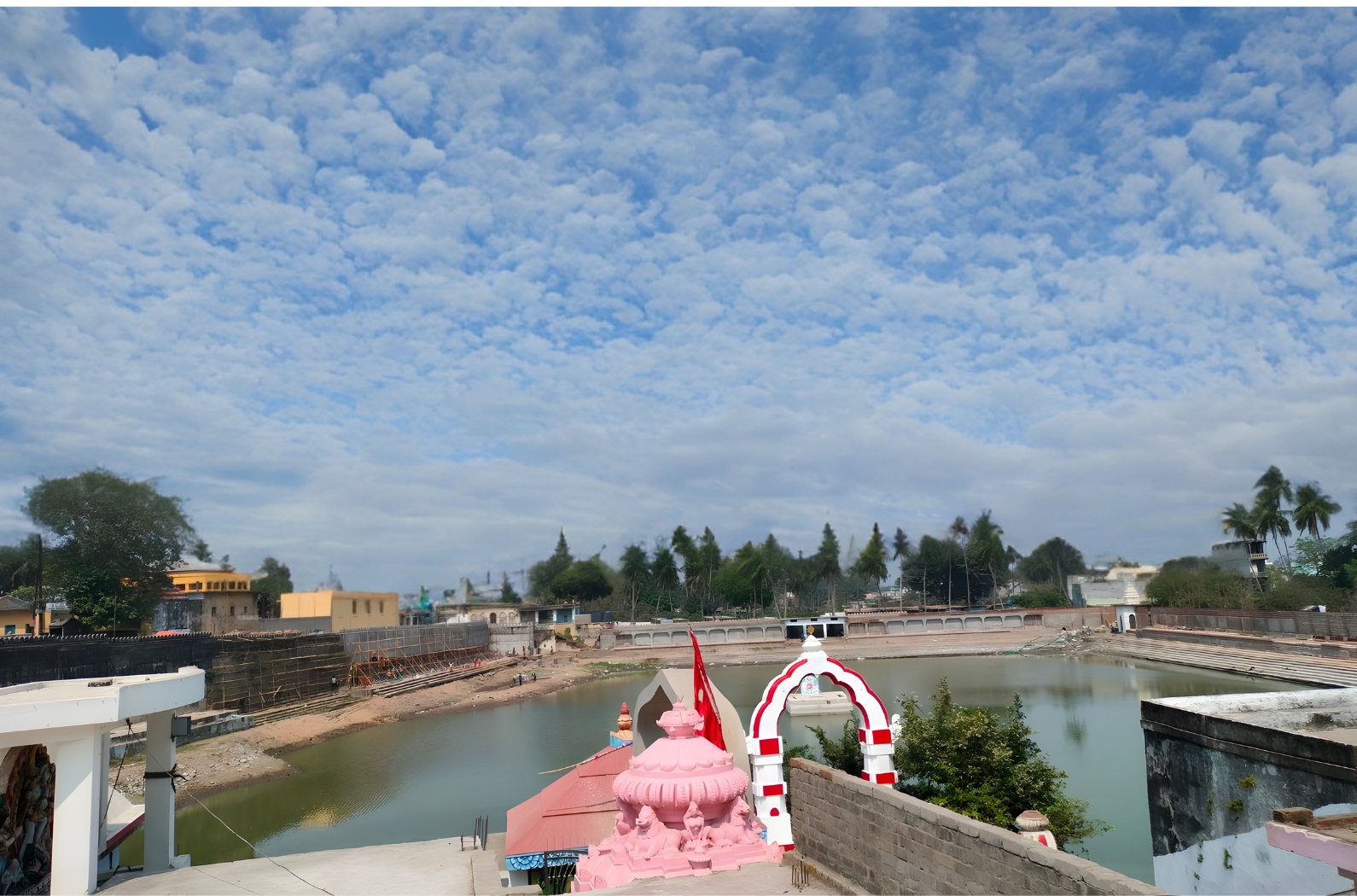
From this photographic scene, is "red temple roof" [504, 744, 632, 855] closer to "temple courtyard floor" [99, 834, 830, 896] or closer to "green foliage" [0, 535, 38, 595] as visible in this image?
"temple courtyard floor" [99, 834, 830, 896]

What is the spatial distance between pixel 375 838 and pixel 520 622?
1991 inches

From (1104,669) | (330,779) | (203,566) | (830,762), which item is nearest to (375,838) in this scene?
(330,779)

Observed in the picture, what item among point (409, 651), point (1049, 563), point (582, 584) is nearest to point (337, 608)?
point (409, 651)

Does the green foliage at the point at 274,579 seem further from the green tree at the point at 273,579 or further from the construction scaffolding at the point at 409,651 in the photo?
the construction scaffolding at the point at 409,651

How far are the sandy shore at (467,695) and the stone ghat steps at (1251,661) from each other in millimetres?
12072

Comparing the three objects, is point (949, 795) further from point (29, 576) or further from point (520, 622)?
point (29, 576)

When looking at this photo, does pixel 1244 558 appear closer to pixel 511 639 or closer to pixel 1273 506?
pixel 1273 506

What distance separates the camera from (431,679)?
49562mm

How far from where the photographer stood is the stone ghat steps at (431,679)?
148 ft

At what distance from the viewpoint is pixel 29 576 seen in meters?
65.4

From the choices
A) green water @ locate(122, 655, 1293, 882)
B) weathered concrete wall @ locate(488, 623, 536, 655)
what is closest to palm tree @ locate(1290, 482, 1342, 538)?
green water @ locate(122, 655, 1293, 882)

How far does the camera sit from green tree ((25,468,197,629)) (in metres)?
45.0

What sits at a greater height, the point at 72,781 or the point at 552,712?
the point at 72,781

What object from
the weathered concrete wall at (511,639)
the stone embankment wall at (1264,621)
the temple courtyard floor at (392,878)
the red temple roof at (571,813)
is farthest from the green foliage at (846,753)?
the weathered concrete wall at (511,639)
